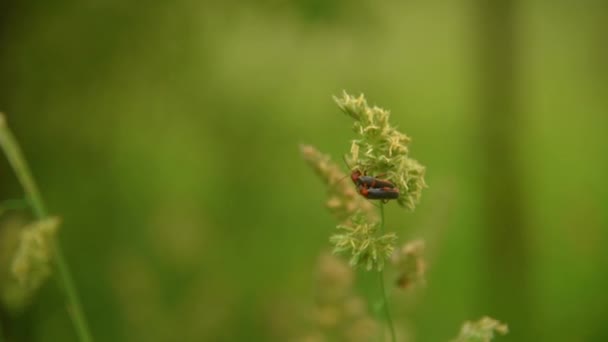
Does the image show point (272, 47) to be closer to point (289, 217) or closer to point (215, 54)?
point (215, 54)

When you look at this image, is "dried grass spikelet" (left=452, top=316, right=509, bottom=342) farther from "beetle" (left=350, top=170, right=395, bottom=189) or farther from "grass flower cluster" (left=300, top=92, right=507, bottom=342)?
"beetle" (left=350, top=170, right=395, bottom=189)

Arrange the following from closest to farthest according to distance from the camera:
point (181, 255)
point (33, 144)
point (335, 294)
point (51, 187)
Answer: point (335, 294) < point (181, 255) < point (33, 144) < point (51, 187)

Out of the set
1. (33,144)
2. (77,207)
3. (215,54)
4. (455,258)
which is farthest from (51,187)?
(455,258)

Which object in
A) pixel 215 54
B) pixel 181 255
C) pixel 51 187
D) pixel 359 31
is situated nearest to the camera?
pixel 181 255

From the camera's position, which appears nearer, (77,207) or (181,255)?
(181,255)

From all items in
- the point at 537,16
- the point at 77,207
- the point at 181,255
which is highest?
the point at 537,16

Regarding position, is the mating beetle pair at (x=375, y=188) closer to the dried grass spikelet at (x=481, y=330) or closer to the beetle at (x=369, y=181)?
the beetle at (x=369, y=181)
